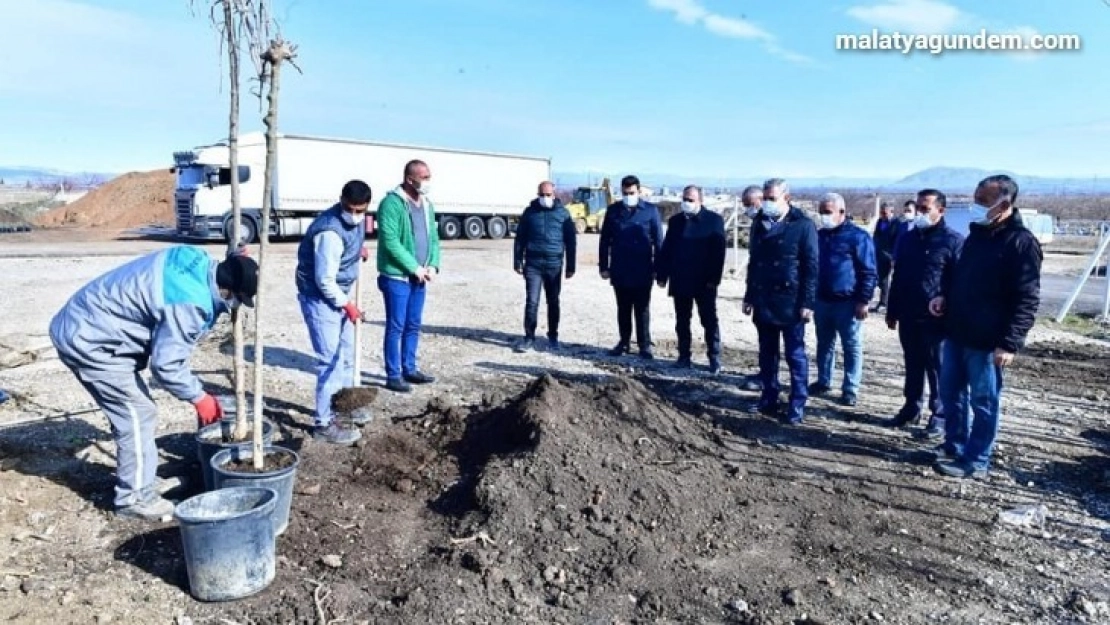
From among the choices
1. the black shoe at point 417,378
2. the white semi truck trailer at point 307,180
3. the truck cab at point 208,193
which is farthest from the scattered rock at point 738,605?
the truck cab at point 208,193

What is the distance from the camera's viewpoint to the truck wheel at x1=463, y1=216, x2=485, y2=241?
28.6 m

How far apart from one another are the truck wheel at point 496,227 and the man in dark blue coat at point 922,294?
77.2 ft

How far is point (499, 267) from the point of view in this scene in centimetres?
1841

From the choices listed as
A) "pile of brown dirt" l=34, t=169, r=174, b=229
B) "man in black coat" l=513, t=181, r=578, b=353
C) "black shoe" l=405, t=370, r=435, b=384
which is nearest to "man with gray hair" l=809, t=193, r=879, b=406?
"man in black coat" l=513, t=181, r=578, b=353

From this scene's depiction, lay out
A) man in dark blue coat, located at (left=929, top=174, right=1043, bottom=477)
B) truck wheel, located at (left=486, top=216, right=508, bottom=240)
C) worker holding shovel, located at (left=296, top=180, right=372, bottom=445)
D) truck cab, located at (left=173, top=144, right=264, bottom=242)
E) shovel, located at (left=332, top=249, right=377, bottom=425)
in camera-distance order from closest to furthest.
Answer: man in dark blue coat, located at (left=929, top=174, right=1043, bottom=477) < worker holding shovel, located at (left=296, top=180, right=372, bottom=445) < shovel, located at (left=332, top=249, right=377, bottom=425) < truck cab, located at (left=173, top=144, right=264, bottom=242) < truck wheel, located at (left=486, top=216, right=508, bottom=240)

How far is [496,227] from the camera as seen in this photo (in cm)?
2931

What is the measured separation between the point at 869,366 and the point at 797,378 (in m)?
2.87

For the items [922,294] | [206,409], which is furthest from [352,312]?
[922,294]

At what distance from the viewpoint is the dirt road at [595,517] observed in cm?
356

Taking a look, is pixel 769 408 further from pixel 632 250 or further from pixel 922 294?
pixel 632 250

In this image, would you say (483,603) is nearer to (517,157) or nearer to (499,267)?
(499,267)

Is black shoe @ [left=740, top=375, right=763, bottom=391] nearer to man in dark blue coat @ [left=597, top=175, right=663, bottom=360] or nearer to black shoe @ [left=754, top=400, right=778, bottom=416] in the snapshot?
black shoe @ [left=754, top=400, right=778, bottom=416]

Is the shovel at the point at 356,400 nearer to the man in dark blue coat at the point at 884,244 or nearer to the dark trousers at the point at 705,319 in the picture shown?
the dark trousers at the point at 705,319

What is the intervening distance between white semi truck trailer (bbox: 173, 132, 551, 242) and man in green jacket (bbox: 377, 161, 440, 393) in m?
15.1
